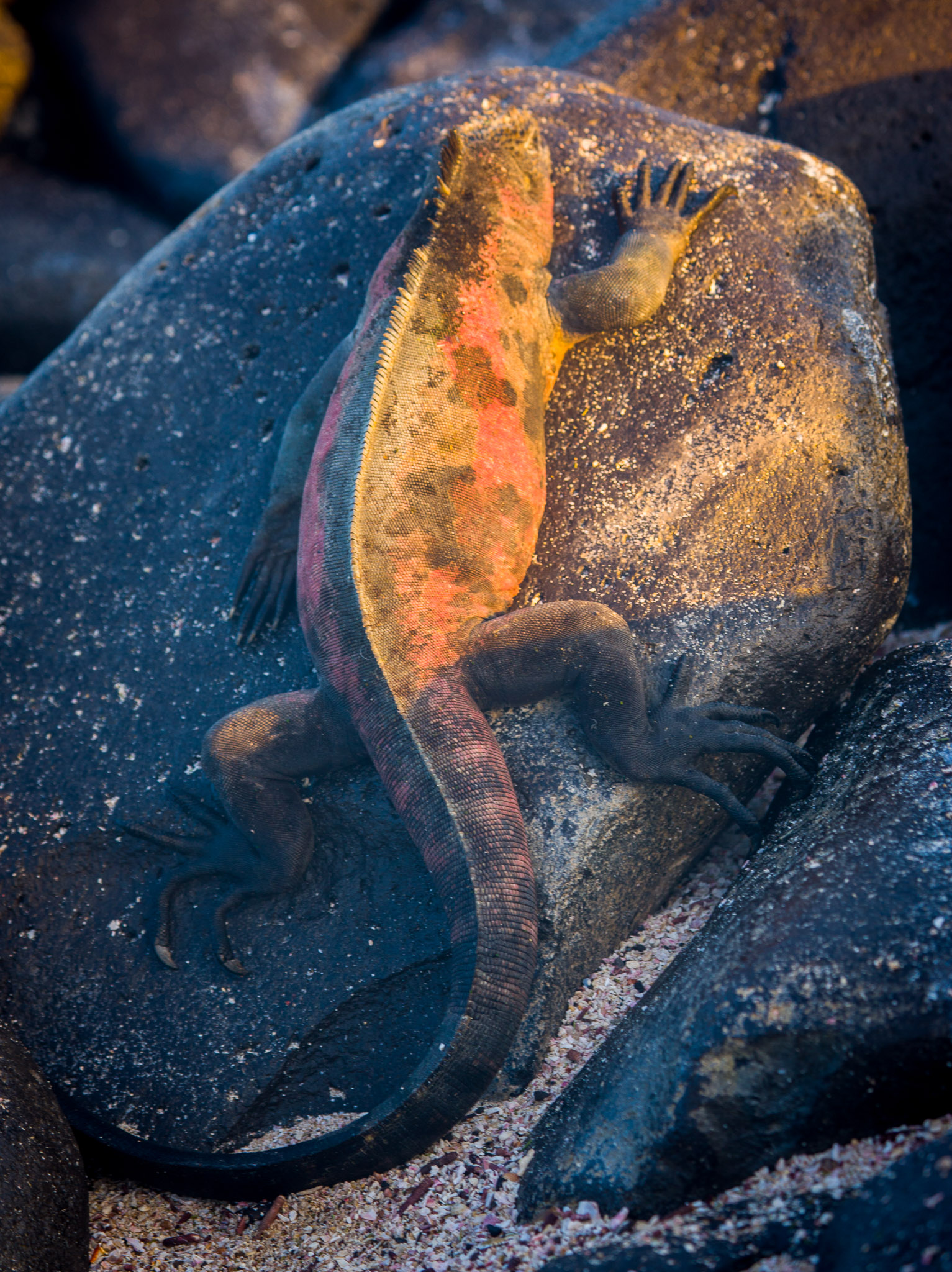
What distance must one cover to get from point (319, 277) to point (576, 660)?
82.0 inches

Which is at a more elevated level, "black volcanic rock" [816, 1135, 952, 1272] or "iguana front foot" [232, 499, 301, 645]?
"iguana front foot" [232, 499, 301, 645]

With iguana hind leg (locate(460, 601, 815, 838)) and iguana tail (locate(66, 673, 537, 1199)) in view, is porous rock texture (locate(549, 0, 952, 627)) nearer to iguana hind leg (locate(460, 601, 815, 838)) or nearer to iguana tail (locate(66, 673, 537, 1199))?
iguana hind leg (locate(460, 601, 815, 838))

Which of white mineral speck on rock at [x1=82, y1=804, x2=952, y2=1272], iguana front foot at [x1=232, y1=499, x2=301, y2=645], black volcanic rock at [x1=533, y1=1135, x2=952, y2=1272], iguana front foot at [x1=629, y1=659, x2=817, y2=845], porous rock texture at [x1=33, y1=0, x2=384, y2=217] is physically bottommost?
white mineral speck on rock at [x1=82, y1=804, x2=952, y2=1272]

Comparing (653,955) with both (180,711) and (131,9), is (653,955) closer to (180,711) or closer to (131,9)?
(180,711)

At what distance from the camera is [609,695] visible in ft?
10.3

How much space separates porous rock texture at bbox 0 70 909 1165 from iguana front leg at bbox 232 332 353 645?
0.11 metres

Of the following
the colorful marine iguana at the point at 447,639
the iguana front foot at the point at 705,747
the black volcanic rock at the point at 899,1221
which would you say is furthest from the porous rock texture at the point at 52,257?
the black volcanic rock at the point at 899,1221

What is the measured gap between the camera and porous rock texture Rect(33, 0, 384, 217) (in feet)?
29.5

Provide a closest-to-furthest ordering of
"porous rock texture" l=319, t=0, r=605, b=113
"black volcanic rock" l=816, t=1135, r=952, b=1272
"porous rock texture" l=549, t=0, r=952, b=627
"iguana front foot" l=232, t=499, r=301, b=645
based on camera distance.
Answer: "black volcanic rock" l=816, t=1135, r=952, b=1272, "iguana front foot" l=232, t=499, r=301, b=645, "porous rock texture" l=549, t=0, r=952, b=627, "porous rock texture" l=319, t=0, r=605, b=113

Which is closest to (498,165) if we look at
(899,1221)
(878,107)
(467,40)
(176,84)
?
(878,107)

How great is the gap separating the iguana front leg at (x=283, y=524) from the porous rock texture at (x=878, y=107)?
293 centimetres

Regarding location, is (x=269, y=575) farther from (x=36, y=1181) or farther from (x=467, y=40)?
(x=467, y=40)

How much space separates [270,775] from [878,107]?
15.1 ft

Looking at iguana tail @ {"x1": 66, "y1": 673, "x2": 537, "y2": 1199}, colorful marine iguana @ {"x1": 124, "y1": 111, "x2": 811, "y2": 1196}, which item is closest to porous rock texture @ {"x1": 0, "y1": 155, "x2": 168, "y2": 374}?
colorful marine iguana @ {"x1": 124, "y1": 111, "x2": 811, "y2": 1196}
